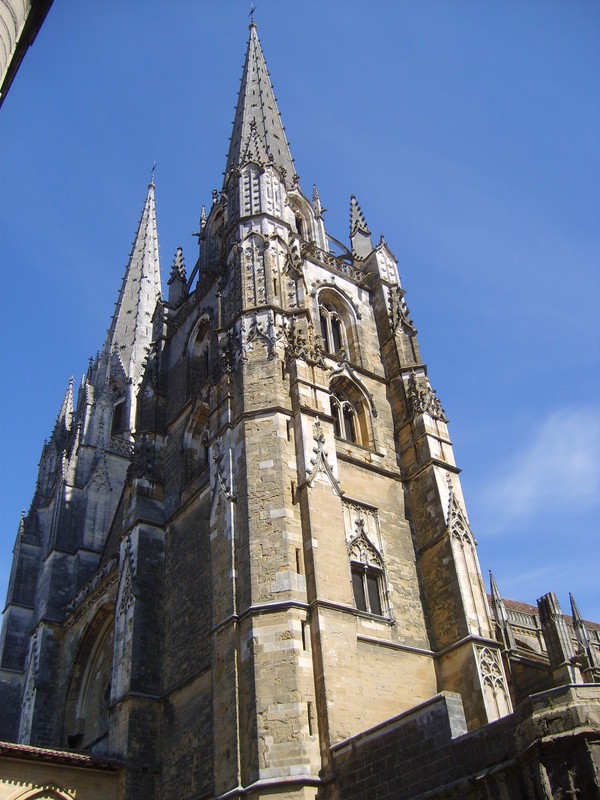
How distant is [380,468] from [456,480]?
6.27ft

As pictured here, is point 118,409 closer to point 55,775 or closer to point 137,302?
point 137,302

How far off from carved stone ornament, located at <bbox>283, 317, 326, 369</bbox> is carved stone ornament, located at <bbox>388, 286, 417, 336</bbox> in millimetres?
4583

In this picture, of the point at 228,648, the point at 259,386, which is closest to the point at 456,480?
the point at 259,386

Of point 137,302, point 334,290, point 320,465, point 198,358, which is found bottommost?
point 320,465

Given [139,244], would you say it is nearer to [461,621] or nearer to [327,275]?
[327,275]

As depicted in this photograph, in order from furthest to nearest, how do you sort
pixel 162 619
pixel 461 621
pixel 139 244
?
pixel 139 244 → pixel 162 619 → pixel 461 621

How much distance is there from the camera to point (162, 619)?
1866cm

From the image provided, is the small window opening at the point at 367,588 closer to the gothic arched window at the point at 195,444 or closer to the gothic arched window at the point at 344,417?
the gothic arched window at the point at 344,417

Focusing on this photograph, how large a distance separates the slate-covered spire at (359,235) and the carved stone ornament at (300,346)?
8309 mm

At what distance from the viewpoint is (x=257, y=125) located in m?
28.4

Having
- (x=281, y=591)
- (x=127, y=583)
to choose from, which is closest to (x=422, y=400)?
(x=281, y=591)

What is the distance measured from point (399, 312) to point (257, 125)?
34.1 ft

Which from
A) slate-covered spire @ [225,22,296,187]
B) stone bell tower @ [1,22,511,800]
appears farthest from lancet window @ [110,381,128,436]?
slate-covered spire @ [225,22,296,187]

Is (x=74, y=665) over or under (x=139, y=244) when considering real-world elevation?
under
